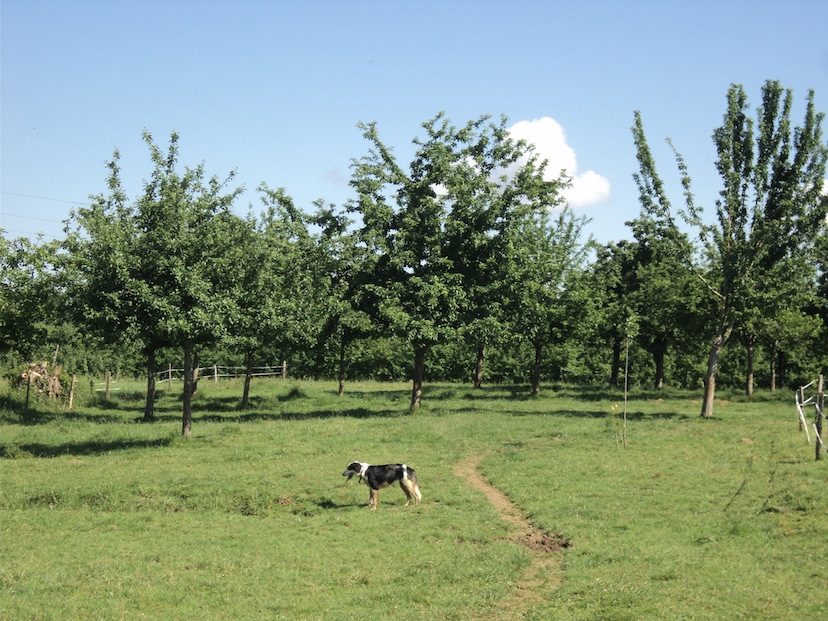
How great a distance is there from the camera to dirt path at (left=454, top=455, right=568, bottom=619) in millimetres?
12094

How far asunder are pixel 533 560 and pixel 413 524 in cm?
319

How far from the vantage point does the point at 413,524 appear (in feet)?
54.5

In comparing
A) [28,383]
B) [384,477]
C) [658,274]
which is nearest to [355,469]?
[384,477]

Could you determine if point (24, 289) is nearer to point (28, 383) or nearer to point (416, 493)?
point (28, 383)

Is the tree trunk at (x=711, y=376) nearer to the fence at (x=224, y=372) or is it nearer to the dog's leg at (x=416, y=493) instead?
the dog's leg at (x=416, y=493)

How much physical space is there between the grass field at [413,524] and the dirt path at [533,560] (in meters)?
0.06

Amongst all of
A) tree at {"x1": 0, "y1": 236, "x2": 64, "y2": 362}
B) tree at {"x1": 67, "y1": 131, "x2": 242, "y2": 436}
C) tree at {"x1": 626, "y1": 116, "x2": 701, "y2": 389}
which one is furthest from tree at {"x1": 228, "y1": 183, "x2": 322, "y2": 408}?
tree at {"x1": 626, "y1": 116, "x2": 701, "y2": 389}

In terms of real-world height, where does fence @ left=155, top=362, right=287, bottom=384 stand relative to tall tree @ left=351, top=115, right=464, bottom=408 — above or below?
below

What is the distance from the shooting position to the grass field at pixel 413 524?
1206cm

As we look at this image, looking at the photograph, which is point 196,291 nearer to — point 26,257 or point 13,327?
point 26,257

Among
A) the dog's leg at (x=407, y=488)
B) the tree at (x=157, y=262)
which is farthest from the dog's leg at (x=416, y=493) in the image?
the tree at (x=157, y=262)

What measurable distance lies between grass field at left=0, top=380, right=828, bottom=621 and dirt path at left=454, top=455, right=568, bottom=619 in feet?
0.18

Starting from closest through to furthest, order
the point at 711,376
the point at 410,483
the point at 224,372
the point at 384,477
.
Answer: the point at 384,477, the point at 410,483, the point at 711,376, the point at 224,372

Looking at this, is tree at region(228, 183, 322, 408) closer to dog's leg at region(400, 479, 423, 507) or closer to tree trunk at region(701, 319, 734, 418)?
dog's leg at region(400, 479, 423, 507)
